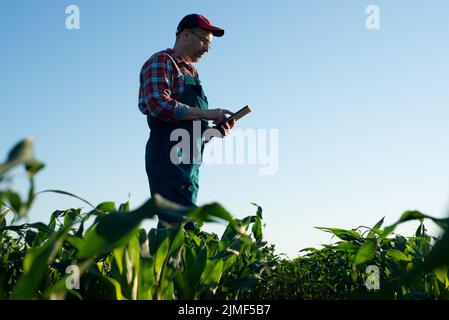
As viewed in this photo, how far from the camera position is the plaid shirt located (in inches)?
120

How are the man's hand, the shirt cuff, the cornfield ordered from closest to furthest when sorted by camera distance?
the cornfield → the shirt cuff → the man's hand

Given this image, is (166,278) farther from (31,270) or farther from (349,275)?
(349,275)

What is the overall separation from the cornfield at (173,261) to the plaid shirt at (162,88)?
0.72 meters

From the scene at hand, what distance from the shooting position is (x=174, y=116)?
9.97ft

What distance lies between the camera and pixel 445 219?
3.31ft

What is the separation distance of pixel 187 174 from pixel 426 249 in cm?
151

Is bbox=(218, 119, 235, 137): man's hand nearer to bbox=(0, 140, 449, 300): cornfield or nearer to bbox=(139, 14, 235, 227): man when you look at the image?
bbox=(139, 14, 235, 227): man

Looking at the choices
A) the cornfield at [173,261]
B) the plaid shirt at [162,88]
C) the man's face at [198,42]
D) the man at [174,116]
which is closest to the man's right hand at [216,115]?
the man at [174,116]

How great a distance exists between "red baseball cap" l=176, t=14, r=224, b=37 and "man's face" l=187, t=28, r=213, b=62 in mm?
25

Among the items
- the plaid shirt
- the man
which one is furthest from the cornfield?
the plaid shirt

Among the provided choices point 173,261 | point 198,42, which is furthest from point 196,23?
point 173,261

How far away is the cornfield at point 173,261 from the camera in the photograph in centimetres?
84
